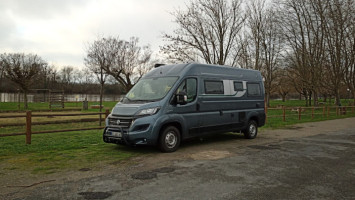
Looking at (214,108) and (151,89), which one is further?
(214,108)

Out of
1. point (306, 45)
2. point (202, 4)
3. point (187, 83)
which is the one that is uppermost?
point (202, 4)

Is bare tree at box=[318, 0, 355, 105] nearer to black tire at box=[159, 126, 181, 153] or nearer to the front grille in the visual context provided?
black tire at box=[159, 126, 181, 153]

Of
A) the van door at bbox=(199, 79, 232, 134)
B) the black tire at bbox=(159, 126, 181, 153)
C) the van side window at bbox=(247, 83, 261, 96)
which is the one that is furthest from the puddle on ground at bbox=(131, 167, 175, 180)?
the van side window at bbox=(247, 83, 261, 96)

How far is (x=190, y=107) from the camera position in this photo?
7961 millimetres

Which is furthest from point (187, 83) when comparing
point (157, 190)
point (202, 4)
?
point (202, 4)

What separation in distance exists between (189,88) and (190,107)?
570mm

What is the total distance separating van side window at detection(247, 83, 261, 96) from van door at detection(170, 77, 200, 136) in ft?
9.93

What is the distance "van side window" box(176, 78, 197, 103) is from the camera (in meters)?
7.83

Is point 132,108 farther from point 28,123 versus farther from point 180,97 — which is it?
point 28,123

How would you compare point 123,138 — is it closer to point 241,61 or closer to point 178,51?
point 178,51

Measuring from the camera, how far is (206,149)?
816 cm

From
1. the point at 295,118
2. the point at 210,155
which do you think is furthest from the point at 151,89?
the point at 295,118

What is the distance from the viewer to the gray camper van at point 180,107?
7066 millimetres

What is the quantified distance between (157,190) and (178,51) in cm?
2012
